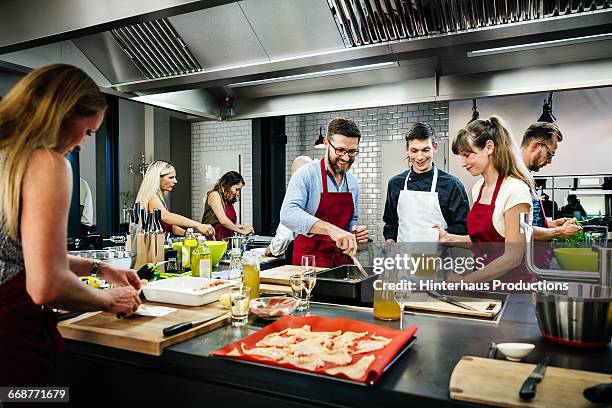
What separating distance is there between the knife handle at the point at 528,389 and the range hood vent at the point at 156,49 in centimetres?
318

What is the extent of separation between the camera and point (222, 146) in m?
8.99

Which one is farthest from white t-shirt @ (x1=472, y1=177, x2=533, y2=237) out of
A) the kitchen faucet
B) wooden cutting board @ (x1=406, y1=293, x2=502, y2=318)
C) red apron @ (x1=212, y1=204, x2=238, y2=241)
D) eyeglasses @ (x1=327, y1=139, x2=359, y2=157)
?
red apron @ (x1=212, y1=204, x2=238, y2=241)

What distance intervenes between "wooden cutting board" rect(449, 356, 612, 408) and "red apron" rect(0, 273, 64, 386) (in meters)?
1.16

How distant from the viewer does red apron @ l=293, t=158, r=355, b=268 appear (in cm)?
332

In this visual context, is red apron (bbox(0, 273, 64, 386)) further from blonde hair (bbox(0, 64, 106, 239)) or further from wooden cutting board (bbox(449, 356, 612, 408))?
wooden cutting board (bbox(449, 356, 612, 408))

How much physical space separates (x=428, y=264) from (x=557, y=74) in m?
2.46

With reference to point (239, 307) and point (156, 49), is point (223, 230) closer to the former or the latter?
point (156, 49)

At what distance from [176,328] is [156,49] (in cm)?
268

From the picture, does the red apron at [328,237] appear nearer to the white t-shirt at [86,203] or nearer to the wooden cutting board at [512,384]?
the wooden cutting board at [512,384]

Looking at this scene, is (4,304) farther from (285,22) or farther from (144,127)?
(144,127)

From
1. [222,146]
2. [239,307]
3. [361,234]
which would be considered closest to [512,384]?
[239,307]

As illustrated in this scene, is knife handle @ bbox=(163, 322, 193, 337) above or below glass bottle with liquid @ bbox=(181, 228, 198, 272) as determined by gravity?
below

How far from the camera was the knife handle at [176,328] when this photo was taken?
5.08 feet

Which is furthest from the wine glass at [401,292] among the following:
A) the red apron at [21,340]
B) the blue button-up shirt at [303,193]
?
the blue button-up shirt at [303,193]
